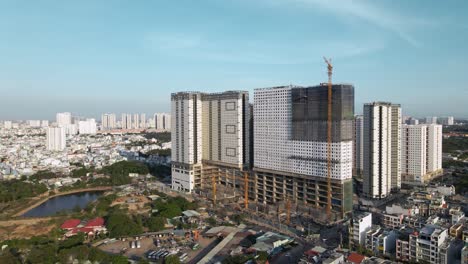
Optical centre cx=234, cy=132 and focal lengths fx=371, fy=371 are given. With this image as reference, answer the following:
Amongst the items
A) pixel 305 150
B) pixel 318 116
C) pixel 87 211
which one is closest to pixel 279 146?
pixel 305 150

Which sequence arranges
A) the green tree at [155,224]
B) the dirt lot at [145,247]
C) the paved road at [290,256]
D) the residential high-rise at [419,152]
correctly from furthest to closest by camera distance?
the residential high-rise at [419,152] < the green tree at [155,224] < the dirt lot at [145,247] < the paved road at [290,256]

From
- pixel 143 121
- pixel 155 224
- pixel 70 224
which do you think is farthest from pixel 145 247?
pixel 143 121

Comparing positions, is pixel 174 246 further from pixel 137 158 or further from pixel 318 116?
pixel 137 158

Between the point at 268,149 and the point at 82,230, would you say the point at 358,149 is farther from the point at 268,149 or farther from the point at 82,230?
the point at 82,230

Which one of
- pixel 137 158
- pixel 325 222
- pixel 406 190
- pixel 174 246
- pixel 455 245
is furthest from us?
pixel 137 158

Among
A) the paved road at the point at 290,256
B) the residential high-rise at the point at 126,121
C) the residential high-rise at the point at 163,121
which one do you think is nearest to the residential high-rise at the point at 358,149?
the paved road at the point at 290,256

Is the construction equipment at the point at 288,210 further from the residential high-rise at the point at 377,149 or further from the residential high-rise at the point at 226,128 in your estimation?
the residential high-rise at the point at 377,149
